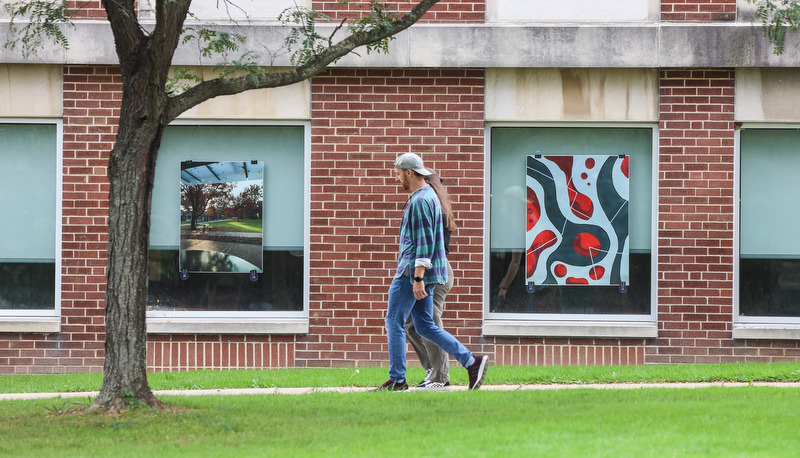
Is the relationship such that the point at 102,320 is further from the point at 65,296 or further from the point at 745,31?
the point at 745,31

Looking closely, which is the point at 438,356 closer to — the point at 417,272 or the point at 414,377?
the point at 417,272

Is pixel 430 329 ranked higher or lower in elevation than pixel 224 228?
lower

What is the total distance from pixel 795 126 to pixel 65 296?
289 inches

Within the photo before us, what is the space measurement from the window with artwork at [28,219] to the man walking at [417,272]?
4.41m

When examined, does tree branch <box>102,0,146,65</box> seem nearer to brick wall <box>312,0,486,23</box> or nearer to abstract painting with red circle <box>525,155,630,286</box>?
brick wall <box>312,0,486,23</box>

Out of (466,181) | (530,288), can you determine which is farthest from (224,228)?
(530,288)

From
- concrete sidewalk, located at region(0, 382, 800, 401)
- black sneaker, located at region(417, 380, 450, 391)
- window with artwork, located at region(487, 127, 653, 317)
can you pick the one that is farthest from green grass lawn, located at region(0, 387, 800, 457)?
window with artwork, located at region(487, 127, 653, 317)

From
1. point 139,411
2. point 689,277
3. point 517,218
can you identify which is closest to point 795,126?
point 689,277

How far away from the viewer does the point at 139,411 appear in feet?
20.8

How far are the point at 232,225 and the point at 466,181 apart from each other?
2.36m

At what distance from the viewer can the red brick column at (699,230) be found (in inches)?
389

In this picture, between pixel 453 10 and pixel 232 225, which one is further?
pixel 232 225

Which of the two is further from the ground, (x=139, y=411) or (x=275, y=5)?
(x=275, y=5)

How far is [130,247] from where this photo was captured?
6402 millimetres
